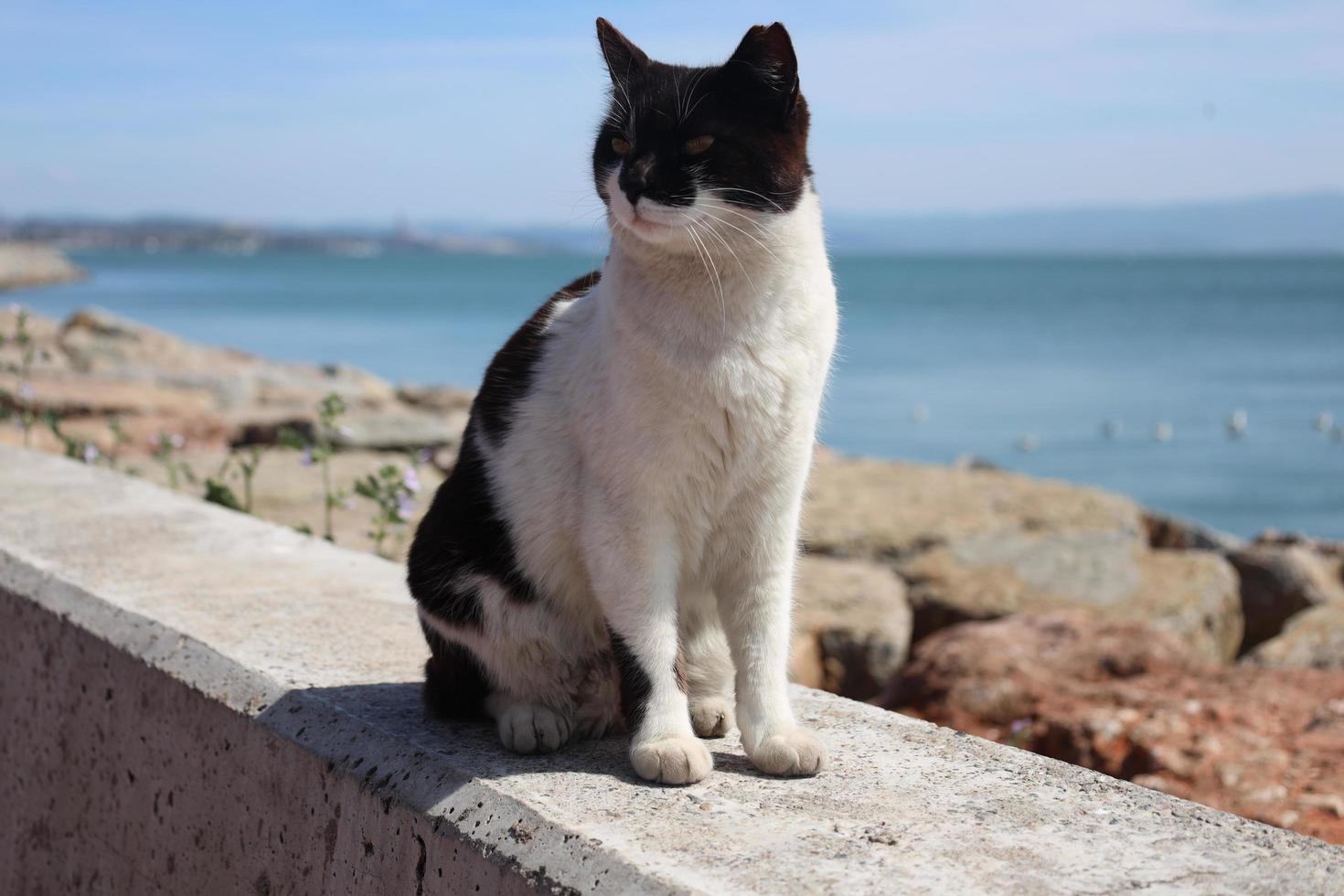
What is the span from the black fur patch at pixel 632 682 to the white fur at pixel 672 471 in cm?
2

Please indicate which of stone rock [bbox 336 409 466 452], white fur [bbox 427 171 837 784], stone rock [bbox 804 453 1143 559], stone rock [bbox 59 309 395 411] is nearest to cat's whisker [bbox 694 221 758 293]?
white fur [bbox 427 171 837 784]

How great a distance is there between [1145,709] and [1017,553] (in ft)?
8.18

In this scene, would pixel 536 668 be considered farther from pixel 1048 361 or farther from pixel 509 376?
pixel 1048 361

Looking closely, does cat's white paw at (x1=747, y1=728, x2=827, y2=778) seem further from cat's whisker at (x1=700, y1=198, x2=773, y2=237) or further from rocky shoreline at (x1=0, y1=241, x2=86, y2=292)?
rocky shoreline at (x1=0, y1=241, x2=86, y2=292)

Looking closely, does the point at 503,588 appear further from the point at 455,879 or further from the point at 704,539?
the point at 455,879

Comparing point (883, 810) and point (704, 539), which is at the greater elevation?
point (704, 539)

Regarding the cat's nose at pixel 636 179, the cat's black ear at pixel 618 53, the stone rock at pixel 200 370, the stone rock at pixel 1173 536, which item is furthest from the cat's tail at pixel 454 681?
the stone rock at pixel 200 370

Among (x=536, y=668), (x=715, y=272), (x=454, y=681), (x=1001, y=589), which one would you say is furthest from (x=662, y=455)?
(x=1001, y=589)

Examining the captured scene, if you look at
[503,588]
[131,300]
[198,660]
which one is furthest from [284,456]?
[131,300]

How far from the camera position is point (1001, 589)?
19.2 ft

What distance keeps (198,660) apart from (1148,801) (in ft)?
6.15

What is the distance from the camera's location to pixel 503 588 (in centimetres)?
242

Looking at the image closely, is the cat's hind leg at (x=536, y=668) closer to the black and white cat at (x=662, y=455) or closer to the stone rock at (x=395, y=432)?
the black and white cat at (x=662, y=455)

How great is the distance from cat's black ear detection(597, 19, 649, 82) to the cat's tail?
3.70ft
